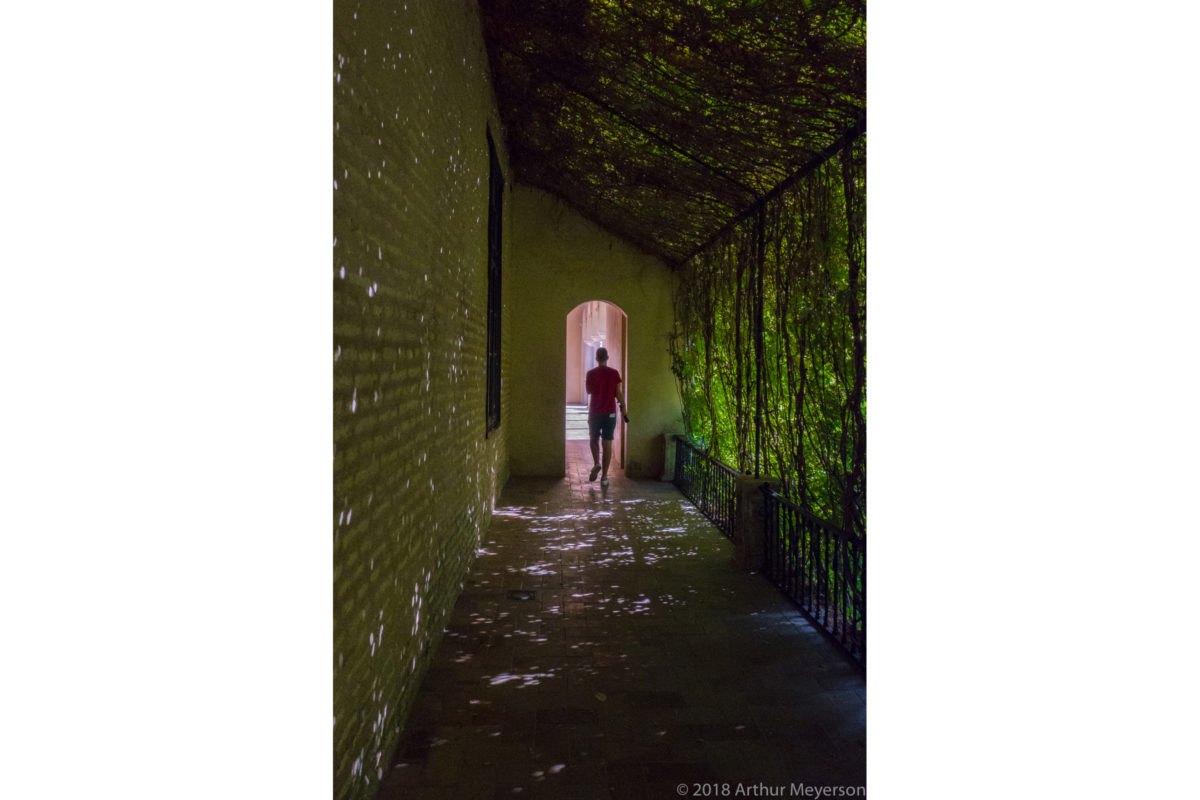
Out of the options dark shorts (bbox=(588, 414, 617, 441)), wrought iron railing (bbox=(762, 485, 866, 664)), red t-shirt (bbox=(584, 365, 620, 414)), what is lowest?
wrought iron railing (bbox=(762, 485, 866, 664))

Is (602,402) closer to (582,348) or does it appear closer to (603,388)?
(603,388)

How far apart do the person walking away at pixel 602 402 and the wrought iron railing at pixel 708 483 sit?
100cm

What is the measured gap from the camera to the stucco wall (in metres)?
11.3

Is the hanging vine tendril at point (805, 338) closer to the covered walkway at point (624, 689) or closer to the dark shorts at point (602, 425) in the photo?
the covered walkway at point (624, 689)

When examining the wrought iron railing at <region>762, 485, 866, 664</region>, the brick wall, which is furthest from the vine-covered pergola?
the brick wall

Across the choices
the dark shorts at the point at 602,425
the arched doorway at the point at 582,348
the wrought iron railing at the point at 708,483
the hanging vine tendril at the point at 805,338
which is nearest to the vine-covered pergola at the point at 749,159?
the hanging vine tendril at the point at 805,338

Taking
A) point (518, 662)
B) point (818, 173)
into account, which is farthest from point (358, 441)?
point (818, 173)

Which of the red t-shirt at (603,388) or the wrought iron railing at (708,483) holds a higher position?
the red t-shirt at (603,388)

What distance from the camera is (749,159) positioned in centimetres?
573

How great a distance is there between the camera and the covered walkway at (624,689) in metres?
3.18

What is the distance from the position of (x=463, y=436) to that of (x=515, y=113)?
4220 millimetres

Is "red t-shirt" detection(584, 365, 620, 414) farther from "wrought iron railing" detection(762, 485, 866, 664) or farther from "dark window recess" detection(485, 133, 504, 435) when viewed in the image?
"wrought iron railing" detection(762, 485, 866, 664)

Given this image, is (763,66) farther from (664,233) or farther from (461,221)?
(664,233)

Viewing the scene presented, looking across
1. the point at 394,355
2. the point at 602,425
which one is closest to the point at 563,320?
the point at 602,425
